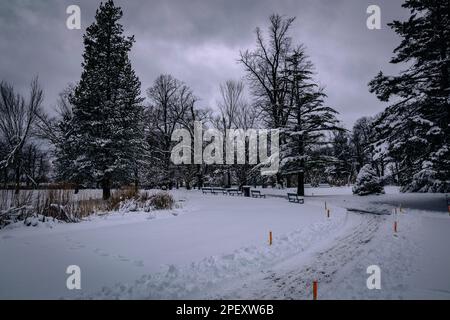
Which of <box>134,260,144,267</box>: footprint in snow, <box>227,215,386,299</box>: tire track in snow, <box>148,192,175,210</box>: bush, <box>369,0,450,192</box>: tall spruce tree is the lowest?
<box>227,215,386,299</box>: tire track in snow

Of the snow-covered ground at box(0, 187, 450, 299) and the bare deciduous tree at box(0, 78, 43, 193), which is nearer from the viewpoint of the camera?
the snow-covered ground at box(0, 187, 450, 299)

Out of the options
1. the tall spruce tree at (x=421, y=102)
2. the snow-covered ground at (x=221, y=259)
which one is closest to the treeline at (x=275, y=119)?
the tall spruce tree at (x=421, y=102)

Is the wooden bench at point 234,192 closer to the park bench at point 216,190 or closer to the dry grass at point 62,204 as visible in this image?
the park bench at point 216,190

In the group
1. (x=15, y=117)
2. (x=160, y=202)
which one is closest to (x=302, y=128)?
(x=160, y=202)

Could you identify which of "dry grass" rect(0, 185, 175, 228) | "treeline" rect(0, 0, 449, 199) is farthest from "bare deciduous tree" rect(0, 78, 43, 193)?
"dry grass" rect(0, 185, 175, 228)

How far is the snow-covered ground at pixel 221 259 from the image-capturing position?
15.5ft

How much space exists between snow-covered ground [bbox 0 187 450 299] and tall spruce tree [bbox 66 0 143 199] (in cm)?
896

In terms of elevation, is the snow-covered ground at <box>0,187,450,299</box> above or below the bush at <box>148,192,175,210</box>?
below

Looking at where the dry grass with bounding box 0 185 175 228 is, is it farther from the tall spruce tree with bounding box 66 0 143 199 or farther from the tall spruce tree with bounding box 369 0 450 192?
the tall spruce tree with bounding box 369 0 450 192

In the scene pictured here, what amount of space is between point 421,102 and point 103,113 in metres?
21.2

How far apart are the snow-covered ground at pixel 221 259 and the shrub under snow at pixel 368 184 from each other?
11835 mm

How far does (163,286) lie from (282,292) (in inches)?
91.9

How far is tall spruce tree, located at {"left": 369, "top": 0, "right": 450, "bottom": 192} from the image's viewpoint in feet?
42.9

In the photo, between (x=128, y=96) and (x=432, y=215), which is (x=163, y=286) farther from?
(x=128, y=96)
